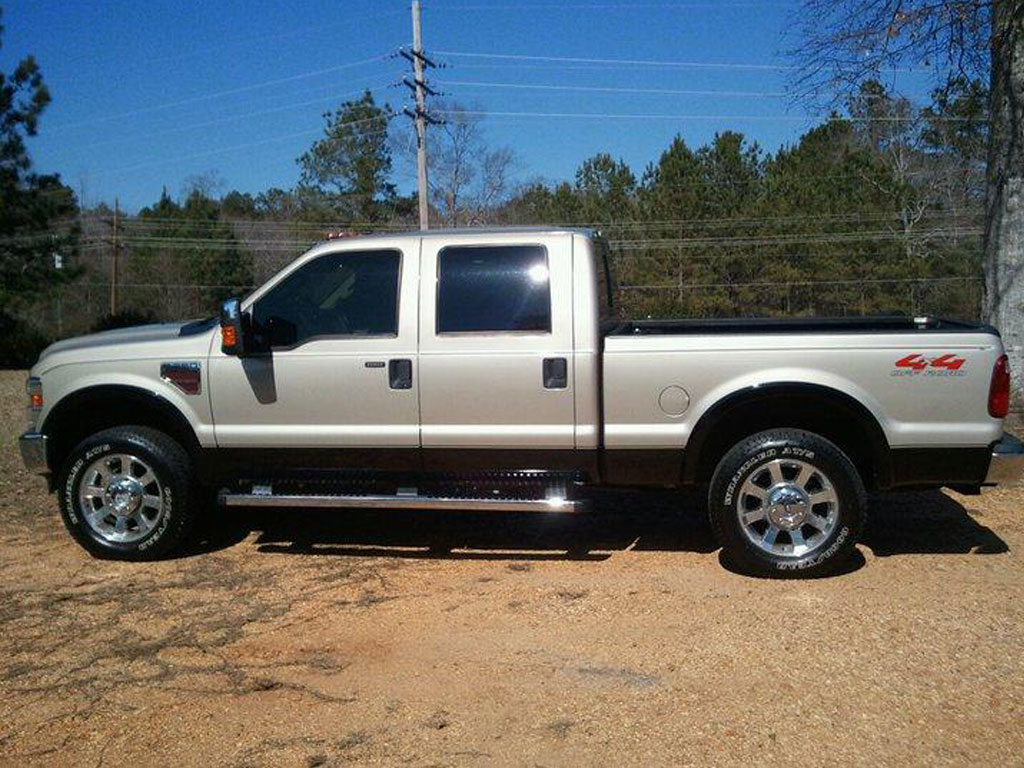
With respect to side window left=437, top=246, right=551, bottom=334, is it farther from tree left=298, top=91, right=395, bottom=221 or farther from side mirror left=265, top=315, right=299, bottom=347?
tree left=298, top=91, right=395, bottom=221

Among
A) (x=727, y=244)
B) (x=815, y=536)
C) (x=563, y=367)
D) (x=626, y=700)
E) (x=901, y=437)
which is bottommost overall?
(x=626, y=700)

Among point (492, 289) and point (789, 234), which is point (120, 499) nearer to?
point (492, 289)

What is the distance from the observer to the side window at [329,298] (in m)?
5.79

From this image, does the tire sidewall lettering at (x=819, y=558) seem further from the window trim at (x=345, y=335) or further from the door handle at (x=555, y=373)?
the window trim at (x=345, y=335)

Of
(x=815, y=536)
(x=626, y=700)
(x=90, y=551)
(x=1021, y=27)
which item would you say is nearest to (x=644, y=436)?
(x=815, y=536)

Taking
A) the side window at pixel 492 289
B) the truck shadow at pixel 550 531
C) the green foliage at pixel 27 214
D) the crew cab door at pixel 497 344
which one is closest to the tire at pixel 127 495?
the truck shadow at pixel 550 531

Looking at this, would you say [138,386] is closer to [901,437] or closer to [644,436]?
[644,436]

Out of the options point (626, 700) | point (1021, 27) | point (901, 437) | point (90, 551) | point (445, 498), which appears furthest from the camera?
point (1021, 27)

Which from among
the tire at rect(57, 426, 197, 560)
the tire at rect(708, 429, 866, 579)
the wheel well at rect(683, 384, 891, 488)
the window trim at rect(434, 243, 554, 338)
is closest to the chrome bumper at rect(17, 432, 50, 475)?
the tire at rect(57, 426, 197, 560)

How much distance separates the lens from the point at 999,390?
5.11 metres

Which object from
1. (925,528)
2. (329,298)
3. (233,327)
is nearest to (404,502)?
(329,298)

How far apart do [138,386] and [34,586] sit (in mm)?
1327

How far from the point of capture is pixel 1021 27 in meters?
9.12

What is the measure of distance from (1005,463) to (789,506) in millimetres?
1179
